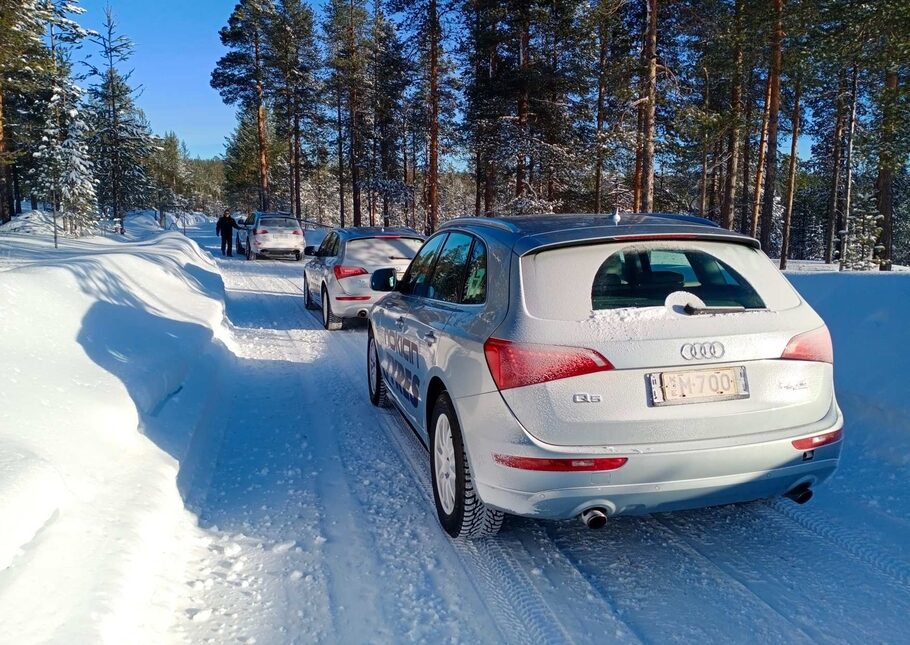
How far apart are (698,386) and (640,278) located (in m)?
0.80

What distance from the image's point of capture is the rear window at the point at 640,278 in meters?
2.96

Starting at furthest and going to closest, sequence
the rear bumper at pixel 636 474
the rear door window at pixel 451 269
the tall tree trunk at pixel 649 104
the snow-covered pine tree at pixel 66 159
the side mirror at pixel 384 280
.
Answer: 1. the snow-covered pine tree at pixel 66 159
2. the tall tree trunk at pixel 649 104
3. the side mirror at pixel 384 280
4. the rear door window at pixel 451 269
5. the rear bumper at pixel 636 474

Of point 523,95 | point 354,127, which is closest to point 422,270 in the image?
point 523,95

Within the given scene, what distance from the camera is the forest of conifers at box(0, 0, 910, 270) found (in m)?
15.0

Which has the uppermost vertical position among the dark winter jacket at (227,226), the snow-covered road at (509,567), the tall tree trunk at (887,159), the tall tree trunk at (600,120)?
the tall tree trunk at (600,120)

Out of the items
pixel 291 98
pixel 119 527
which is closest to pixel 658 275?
pixel 119 527

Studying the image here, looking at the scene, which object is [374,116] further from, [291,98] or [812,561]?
[812,561]

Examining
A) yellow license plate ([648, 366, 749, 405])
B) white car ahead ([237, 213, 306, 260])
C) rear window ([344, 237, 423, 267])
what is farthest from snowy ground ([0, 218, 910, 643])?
white car ahead ([237, 213, 306, 260])

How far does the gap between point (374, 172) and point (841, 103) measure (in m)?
25.3

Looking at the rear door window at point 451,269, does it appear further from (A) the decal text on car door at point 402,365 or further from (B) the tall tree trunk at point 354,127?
(B) the tall tree trunk at point 354,127

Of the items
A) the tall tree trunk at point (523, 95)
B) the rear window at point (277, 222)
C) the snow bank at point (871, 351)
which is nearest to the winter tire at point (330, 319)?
the snow bank at point (871, 351)

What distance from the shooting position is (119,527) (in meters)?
3.15

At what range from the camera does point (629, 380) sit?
9.07ft

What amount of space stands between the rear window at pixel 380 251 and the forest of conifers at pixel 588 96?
7.71 meters
